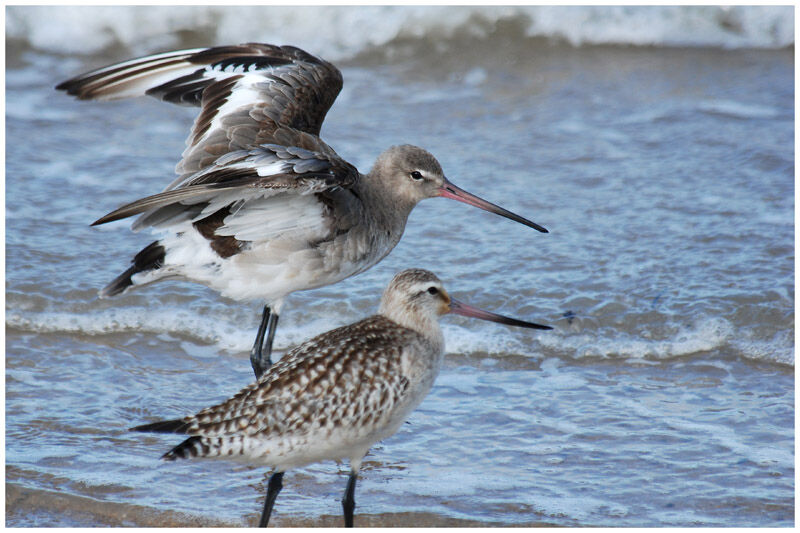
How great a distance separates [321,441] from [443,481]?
0.83 metres

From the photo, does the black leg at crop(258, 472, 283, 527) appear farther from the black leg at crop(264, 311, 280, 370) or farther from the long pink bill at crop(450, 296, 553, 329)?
the black leg at crop(264, 311, 280, 370)

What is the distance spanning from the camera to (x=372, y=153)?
827cm

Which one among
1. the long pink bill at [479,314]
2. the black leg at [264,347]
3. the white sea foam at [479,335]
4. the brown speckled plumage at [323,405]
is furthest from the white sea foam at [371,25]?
the brown speckled plumage at [323,405]

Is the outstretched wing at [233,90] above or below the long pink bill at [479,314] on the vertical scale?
above

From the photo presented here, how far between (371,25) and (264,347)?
20.8 ft

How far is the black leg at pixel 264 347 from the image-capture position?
17.6 ft

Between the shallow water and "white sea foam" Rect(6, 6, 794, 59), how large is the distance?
28.3 inches

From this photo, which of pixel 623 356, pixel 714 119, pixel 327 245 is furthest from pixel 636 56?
pixel 327 245

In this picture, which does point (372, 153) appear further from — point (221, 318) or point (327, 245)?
point (327, 245)

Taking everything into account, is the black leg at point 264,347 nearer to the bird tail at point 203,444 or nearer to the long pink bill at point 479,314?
the long pink bill at point 479,314

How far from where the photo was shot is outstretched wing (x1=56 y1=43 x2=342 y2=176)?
217 inches

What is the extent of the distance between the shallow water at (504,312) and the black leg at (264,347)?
0.65 ft

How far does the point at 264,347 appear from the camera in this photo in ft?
17.7

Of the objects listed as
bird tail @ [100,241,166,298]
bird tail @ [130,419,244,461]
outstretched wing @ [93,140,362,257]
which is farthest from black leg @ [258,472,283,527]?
bird tail @ [100,241,166,298]
